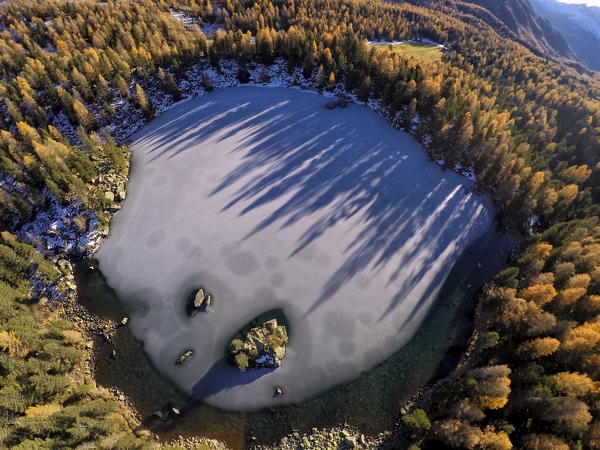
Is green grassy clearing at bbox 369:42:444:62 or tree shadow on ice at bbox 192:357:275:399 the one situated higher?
green grassy clearing at bbox 369:42:444:62

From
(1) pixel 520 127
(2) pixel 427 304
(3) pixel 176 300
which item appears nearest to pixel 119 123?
(3) pixel 176 300

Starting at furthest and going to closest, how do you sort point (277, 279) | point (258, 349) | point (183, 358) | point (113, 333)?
point (277, 279)
point (113, 333)
point (258, 349)
point (183, 358)

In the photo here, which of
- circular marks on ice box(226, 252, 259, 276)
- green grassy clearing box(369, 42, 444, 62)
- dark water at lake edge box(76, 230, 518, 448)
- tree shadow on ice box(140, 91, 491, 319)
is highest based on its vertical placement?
green grassy clearing box(369, 42, 444, 62)

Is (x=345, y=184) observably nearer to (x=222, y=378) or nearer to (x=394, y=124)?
(x=394, y=124)

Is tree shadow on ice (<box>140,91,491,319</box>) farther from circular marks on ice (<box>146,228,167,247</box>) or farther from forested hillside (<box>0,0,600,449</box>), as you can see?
circular marks on ice (<box>146,228,167,247</box>)

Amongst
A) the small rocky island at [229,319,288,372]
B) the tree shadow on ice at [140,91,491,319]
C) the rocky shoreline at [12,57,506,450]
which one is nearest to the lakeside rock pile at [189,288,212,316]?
the small rocky island at [229,319,288,372]

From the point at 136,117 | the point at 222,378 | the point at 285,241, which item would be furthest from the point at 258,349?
the point at 136,117
